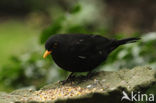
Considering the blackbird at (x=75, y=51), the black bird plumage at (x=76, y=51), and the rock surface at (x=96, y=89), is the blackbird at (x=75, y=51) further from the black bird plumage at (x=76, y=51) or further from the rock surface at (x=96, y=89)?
the rock surface at (x=96, y=89)

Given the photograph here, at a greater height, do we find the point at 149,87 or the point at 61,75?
the point at 61,75

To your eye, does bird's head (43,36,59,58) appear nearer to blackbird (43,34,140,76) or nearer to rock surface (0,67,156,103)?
blackbird (43,34,140,76)

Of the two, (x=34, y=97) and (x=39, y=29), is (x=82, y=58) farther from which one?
(x=39, y=29)

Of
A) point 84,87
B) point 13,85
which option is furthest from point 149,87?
point 13,85

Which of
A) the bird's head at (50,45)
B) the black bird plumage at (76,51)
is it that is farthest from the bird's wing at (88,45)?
the bird's head at (50,45)

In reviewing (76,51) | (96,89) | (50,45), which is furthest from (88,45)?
(96,89)

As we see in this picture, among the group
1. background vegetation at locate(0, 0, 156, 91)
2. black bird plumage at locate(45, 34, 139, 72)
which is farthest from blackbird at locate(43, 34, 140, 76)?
background vegetation at locate(0, 0, 156, 91)

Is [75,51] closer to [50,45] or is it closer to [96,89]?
[50,45]
